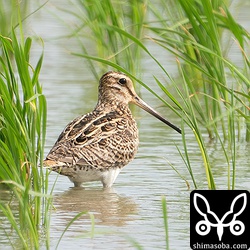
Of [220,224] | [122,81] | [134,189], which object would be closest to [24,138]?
[220,224]

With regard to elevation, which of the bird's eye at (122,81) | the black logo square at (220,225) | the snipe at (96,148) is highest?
the bird's eye at (122,81)

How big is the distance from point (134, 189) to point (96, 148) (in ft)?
1.47

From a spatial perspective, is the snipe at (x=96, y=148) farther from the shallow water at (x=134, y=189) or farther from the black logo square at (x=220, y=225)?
the black logo square at (x=220, y=225)

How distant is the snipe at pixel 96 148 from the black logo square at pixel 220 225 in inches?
61.8

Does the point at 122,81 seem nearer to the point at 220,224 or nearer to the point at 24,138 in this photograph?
the point at 24,138

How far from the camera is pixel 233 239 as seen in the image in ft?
19.5

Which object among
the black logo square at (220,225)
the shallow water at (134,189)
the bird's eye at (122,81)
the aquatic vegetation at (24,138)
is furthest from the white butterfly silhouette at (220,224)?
the bird's eye at (122,81)

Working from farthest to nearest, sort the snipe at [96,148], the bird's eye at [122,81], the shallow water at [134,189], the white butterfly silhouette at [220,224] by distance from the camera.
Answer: the bird's eye at [122,81] < the snipe at [96,148] < the shallow water at [134,189] < the white butterfly silhouette at [220,224]

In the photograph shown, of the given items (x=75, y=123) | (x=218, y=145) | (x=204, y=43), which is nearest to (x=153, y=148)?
(x=218, y=145)

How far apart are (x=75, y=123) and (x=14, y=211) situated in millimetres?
1489

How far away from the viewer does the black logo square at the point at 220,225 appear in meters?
5.88

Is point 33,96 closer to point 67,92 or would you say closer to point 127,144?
point 127,144

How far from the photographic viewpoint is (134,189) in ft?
25.7

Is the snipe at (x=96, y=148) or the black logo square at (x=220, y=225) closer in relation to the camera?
the black logo square at (x=220, y=225)
